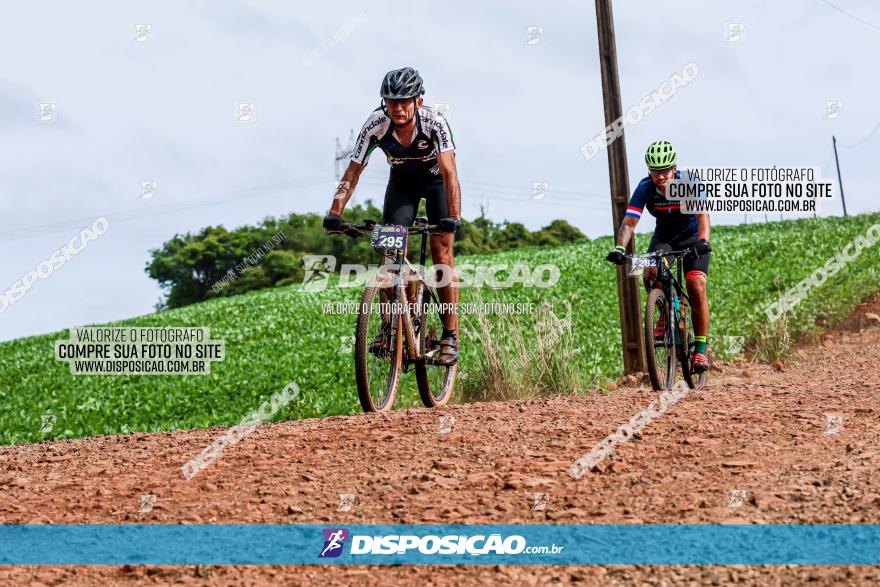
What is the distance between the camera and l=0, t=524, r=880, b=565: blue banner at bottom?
4098 mm

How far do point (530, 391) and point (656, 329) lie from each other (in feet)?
5.60

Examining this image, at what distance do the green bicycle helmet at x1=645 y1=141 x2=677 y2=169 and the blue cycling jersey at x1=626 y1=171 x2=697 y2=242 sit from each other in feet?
0.71

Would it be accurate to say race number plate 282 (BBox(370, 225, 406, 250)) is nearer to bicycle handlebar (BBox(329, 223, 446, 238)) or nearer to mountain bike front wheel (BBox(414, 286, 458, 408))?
bicycle handlebar (BBox(329, 223, 446, 238))

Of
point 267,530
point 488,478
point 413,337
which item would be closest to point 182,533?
point 267,530

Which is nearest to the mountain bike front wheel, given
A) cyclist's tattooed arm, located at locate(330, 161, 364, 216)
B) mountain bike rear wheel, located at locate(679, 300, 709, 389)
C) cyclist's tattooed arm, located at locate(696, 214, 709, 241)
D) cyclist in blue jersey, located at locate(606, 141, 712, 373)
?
cyclist's tattooed arm, located at locate(330, 161, 364, 216)

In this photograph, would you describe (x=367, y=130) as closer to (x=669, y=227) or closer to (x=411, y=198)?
(x=411, y=198)

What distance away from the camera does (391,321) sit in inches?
287

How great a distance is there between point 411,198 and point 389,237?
67 centimetres

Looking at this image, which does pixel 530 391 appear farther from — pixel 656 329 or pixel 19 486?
pixel 19 486

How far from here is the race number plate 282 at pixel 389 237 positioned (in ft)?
23.2

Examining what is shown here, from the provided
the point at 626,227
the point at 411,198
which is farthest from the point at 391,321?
the point at 626,227

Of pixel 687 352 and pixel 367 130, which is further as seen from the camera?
pixel 687 352

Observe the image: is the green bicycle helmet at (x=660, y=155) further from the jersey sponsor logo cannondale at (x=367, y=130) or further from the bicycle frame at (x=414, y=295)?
the jersey sponsor logo cannondale at (x=367, y=130)

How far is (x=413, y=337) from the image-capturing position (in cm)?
754
